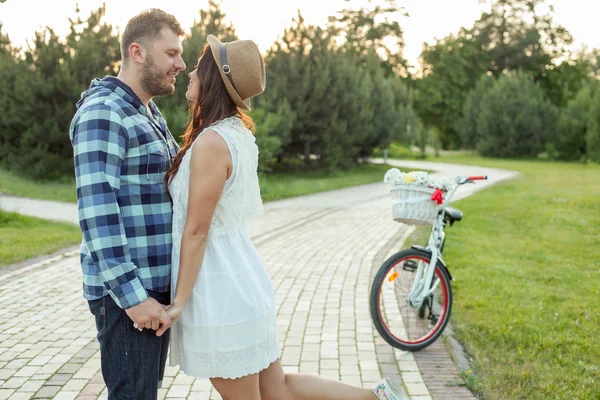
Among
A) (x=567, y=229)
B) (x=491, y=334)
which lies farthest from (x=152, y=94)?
(x=567, y=229)

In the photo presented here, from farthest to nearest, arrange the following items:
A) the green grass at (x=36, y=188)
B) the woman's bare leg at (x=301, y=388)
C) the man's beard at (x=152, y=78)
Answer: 1. the green grass at (x=36, y=188)
2. the woman's bare leg at (x=301, y=388)
3. the man's beard at (x=152, y=78)

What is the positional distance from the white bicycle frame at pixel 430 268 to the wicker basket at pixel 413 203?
0.57ft

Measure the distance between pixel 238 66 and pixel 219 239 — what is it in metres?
0.64

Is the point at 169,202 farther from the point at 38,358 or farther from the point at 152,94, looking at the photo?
the point at 38,358

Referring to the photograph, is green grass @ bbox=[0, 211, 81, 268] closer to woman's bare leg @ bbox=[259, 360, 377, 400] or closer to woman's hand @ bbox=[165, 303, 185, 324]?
woman's bare leg @ bbox=[259, 360, 377, 400]

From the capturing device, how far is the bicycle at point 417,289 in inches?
195

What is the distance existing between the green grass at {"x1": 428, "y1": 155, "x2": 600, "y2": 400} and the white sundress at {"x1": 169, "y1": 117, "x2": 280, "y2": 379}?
218cm

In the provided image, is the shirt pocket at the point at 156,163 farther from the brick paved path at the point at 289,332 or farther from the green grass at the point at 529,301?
the green grass at the point at 529,301

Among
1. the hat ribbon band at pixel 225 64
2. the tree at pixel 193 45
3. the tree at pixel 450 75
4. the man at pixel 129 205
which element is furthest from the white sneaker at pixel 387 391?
the tree at pixel 450 75

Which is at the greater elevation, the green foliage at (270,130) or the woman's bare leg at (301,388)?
the green foliage at (270,130)

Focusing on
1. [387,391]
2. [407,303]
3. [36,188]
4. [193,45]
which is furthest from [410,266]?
[193,45]

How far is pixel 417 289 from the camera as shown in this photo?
5148 mm

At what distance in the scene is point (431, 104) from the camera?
58.1 m

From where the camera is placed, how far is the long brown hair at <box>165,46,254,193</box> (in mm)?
2428
